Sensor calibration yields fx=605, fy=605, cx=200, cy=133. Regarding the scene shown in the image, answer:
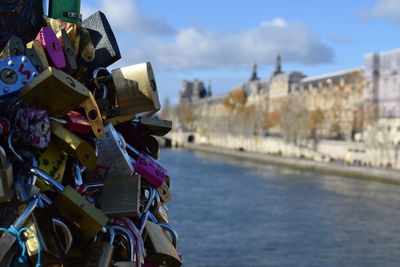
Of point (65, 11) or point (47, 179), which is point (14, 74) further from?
point (65, 11)

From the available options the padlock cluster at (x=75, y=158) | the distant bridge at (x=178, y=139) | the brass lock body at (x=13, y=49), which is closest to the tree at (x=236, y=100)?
the distant bridge at (x=178, y=139)

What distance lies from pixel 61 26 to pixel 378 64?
48.0m

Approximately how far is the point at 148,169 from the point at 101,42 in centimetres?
40

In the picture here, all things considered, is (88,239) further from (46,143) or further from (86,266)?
(46,143)

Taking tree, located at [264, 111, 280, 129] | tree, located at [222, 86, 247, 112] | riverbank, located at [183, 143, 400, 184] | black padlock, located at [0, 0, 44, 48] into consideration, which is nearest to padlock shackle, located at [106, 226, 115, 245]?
black padlock, located at [0, 0, 44, 48]

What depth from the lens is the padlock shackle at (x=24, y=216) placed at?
4.29 ft

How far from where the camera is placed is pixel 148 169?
1810mm

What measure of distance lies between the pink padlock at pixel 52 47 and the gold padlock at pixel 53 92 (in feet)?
0.55

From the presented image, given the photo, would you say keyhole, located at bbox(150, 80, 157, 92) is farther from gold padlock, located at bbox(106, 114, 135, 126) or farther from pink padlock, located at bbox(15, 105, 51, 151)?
pink padlock, located at bbox(15, 105, 51, 151)

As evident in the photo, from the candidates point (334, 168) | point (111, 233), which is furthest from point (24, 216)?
point (334, 168)

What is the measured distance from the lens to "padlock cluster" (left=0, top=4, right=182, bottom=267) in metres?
1.37

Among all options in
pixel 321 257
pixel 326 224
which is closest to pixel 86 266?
pixel 321 257

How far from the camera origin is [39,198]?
1.41 m

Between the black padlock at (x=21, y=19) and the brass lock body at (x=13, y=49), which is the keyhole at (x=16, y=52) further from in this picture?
the black padlock at (x=21, y=19)
